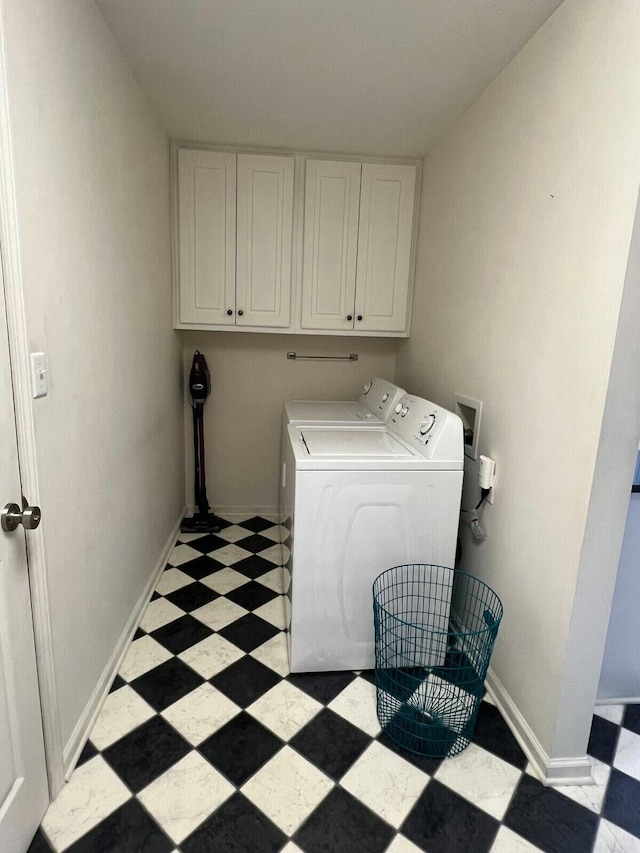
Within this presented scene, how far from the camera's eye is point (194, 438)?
3062 millimetres

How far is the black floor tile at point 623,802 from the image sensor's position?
1.27m

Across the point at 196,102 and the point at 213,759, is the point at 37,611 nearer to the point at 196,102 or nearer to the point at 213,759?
the point at 213,759

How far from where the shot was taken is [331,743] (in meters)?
1.49

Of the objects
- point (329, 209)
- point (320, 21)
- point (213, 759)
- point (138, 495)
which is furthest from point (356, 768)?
point (329, 209)

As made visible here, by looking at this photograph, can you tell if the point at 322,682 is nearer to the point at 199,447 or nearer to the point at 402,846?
the point at 402,846

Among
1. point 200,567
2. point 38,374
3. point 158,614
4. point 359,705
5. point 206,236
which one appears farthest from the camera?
point 206,236

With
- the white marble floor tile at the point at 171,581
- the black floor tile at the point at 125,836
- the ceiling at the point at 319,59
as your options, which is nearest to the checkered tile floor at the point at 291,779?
the black floor tile at the point at 125,836

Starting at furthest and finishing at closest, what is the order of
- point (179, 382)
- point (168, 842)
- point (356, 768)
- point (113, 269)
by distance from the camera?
point (179, 382)
point (113, 269)
point (356, 768)
point (168, 842)

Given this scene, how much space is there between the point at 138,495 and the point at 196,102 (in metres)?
1.78

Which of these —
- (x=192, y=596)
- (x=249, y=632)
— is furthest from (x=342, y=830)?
(x=192, y=596)

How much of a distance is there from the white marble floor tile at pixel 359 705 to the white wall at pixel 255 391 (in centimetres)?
168

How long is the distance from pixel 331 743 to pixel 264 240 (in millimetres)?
2426

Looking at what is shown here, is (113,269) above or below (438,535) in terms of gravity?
above

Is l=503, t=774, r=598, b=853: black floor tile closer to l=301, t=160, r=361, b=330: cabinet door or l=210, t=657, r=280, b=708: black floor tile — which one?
l=210, t=657, r=280, b=708: black floor tile
